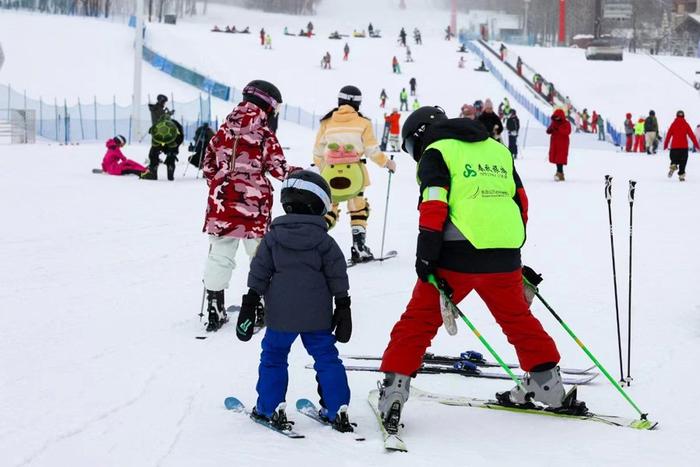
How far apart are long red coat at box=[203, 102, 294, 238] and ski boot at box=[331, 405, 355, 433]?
7.17 ft

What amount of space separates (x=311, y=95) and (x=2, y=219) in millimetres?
35035

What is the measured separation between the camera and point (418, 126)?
4465 millimetres

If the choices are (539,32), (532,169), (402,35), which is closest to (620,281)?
(532,169)

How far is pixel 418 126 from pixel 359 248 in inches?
172

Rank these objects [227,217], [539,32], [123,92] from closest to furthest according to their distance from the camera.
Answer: [227,217] < [123,92] < [539,32]

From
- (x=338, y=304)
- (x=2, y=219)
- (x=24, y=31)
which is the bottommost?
(x=2, y=219)

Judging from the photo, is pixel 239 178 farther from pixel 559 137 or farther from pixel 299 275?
pixel 559 137

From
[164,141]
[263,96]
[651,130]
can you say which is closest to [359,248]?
[263,96]

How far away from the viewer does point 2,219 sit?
1127 centimetres

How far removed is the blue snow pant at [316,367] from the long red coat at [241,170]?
6.57 feet

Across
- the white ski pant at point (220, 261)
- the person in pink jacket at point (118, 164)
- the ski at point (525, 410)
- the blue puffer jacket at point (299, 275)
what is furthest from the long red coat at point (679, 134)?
the blue puffer jacket at point (299, 275)

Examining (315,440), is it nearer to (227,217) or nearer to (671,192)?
(227,217)

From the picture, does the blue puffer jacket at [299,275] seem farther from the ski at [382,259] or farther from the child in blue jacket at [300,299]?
the ski at [382,259]

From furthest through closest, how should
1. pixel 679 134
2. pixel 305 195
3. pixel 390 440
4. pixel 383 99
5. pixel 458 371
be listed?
pixel 383 99 → pixel 679 134 → pixel 458 371 → pixel 305 195 → pixel 390 440
